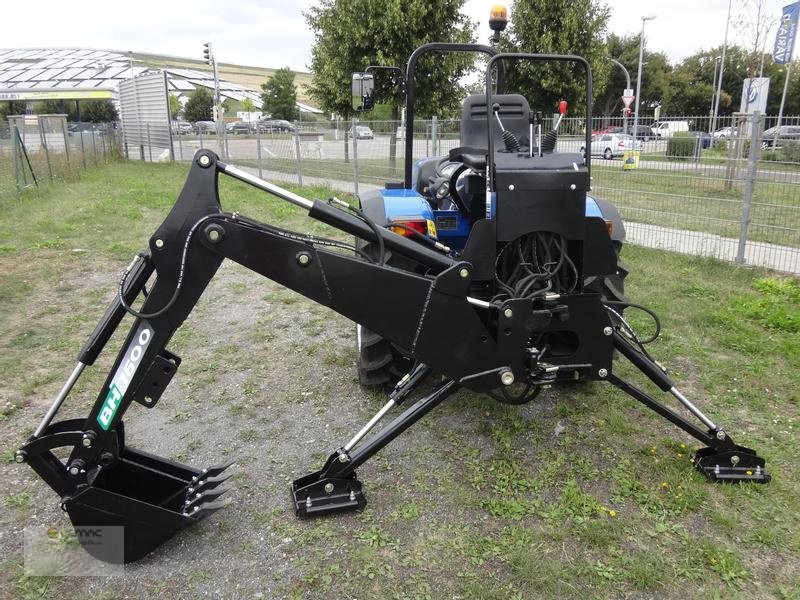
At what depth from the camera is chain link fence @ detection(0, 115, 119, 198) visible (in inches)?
541

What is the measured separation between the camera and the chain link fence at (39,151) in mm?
13750

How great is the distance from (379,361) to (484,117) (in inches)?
79.5

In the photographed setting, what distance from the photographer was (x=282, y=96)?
61.6 metres

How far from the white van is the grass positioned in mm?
4303

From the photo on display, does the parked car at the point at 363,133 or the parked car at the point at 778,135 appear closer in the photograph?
the parked car at the point at 778,135

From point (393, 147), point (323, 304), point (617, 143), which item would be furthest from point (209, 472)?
point (393, 147)

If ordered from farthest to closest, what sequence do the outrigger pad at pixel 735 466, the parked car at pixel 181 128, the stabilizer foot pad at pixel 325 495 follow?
the parked car at pixel 181 128 < the outrigger pad at pixel 735 466 < the stabilizer foot pad at pixel 325 495

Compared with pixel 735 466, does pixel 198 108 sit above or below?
above

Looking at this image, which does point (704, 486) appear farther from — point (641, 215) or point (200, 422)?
point (641, 215)

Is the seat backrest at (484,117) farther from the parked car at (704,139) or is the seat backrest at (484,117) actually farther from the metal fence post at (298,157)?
the metal fence post at (298,157)

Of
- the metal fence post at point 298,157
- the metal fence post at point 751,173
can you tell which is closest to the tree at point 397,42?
the metal fence post at point 298,157

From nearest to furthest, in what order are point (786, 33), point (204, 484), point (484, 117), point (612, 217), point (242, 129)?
point (204, 484)
point (612, 217)
point (484, 117)
point (786, 33)
point (242, 129)

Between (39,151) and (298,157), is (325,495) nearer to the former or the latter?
(298,157)

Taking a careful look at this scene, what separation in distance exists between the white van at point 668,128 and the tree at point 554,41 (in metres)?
3.82
